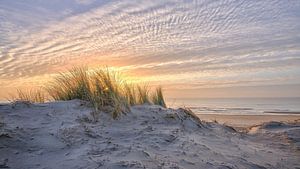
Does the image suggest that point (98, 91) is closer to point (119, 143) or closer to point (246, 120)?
point (119, 143)

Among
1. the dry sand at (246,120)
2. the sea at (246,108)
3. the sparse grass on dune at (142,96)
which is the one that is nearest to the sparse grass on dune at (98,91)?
the sparse grass on dune at (142,96)

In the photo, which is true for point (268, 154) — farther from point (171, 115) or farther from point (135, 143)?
point (135, 143)

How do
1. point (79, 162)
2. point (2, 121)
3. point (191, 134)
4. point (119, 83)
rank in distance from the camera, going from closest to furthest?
point (79, 162) < point (2, 121) < point (191, 134) < point (119, 83)

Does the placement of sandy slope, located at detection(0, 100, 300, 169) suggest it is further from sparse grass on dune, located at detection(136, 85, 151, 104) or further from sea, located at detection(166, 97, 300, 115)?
sea, located at detection(166, 97, 300, 115)

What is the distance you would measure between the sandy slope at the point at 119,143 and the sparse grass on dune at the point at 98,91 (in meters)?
0.27

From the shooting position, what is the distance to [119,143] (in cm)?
450

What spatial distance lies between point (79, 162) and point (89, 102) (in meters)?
2.37

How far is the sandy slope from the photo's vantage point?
382 cm

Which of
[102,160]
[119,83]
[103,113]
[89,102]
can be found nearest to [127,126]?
[103,113]

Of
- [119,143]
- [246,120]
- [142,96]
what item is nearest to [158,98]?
[142,96]

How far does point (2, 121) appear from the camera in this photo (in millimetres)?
4625

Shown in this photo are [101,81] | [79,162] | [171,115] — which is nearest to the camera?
[79,162]

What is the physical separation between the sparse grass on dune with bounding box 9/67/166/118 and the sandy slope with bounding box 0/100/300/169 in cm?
27

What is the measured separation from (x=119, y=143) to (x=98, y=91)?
86.1 inches
